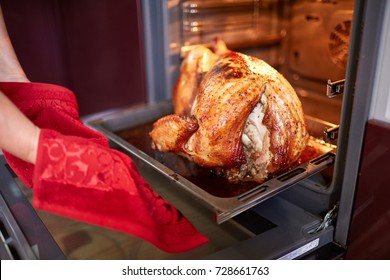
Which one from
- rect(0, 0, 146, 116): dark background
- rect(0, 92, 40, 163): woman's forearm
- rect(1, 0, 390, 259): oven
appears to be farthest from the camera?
rect(0, 0, 146, 116): dark background

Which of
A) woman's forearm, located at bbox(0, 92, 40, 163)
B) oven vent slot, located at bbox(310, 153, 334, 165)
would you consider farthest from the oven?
woman's forearm, located at bbox(0, 92, 40, 163)

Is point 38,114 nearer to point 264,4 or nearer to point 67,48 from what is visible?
point 67,48

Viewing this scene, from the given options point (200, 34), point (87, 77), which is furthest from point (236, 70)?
point (87, 77)

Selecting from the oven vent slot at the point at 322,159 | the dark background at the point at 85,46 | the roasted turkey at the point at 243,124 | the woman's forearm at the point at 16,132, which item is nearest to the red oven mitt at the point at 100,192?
the woman's forearm at the point at 16,132

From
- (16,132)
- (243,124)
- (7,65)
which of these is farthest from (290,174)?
(7,65)

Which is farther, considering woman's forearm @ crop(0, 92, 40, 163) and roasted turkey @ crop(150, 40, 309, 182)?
roasted turkey @ crop(150, 40, 309, 182)

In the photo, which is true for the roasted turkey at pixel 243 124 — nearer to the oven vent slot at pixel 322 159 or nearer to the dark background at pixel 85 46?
the oven vent slot at pixel 322 159

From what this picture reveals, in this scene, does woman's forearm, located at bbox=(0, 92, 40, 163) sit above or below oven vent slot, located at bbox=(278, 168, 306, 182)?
above

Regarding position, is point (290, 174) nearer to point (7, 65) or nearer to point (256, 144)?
point (256, 144)

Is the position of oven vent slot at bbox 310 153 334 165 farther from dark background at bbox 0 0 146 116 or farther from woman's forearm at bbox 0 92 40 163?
dark background at bbox 0 0 146 116
